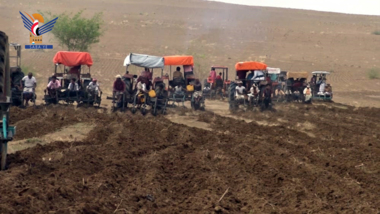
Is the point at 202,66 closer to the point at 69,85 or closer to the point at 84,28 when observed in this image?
the point at 84,28

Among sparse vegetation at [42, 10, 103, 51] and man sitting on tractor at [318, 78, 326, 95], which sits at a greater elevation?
sparse vegetation at [42, 10, 103, 51]

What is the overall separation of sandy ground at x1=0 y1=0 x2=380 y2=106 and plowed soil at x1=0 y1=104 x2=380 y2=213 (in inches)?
749

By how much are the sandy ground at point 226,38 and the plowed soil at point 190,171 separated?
62.4 feet

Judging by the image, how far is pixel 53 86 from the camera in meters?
21.2

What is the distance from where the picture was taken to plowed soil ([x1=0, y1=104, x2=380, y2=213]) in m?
7.21

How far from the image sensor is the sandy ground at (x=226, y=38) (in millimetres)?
47000

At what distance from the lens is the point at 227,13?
92188 millimetres

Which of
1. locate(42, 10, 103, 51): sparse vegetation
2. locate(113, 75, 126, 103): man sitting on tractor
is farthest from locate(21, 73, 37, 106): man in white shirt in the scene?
locate(42, 10, 103, 51): sparse vegetation

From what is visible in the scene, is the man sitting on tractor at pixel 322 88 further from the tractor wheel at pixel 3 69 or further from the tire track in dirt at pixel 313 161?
the tractor wheel at pixel 3 69

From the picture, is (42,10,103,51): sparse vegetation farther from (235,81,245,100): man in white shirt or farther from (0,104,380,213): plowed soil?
(0,104,380,213): plowed soil

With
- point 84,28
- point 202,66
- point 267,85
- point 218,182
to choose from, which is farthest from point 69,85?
point 202,66

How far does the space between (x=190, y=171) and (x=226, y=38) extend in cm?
5871

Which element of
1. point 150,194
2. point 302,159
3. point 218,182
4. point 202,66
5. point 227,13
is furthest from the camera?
point 227,13

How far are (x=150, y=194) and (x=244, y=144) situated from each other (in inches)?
220
